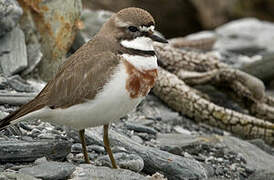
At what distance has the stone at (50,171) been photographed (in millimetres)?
4246

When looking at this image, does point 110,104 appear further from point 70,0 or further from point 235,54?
point 235,54

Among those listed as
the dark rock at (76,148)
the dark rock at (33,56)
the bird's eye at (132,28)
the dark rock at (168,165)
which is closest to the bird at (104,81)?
the bird's eye at (132,28)

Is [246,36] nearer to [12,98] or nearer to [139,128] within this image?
[139,128]

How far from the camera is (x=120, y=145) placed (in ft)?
Answer: 17.8

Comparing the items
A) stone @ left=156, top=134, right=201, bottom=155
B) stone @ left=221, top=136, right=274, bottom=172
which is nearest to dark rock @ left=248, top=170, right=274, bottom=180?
stone @ left=221, top=136, right=274, bottom=172

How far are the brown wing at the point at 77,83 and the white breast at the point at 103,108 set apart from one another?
52 mm

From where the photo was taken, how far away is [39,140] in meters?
4.93

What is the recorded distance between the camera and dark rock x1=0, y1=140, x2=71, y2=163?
4570 millimetres

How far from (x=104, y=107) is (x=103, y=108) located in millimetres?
11

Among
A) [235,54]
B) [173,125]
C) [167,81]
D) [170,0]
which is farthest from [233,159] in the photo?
[170,0]

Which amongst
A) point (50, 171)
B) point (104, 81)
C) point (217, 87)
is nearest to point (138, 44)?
point (104, 81)

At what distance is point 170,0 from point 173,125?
26.7 feet

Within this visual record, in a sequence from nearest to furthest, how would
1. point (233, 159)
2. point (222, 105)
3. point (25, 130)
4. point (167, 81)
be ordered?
point (25, 130), point (233, 159), point (167, 81), point (222, 105)

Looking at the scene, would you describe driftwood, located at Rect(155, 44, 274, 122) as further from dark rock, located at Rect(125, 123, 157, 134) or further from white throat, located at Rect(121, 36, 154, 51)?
white throat, located at Rect(121, 36, 154, 51)
